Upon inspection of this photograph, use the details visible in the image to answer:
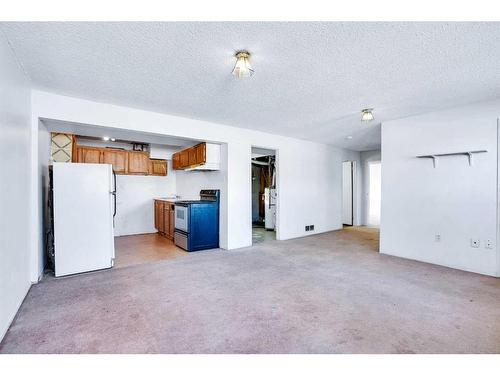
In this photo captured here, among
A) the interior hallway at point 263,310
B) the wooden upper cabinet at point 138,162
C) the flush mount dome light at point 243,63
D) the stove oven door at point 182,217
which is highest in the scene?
the flush mount dome light at point 243,63

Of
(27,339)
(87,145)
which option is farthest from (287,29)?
(87,145)

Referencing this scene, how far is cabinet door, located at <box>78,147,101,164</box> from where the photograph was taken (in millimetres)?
5306

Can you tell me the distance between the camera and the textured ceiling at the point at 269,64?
1.80m

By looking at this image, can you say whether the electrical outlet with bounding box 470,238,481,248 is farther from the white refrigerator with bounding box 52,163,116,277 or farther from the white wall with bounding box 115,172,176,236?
the white wall with bounding box 115,172,176,236

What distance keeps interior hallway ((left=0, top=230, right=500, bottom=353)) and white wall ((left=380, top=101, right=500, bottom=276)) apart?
1.25 ft

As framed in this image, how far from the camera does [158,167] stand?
6406 mm

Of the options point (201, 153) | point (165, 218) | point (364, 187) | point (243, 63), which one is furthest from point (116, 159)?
point (364, 187)

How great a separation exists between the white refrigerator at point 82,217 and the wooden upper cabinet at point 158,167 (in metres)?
2.85

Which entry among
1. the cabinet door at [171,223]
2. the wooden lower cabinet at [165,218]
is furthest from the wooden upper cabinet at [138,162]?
the cabinet door at [171,223]

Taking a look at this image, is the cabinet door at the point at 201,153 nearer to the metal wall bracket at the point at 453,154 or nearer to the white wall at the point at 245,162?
the white wall at the point at 245,162

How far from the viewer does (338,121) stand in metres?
4.26

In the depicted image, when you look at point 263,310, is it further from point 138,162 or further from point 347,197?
point 347,197

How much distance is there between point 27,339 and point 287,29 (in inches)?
116

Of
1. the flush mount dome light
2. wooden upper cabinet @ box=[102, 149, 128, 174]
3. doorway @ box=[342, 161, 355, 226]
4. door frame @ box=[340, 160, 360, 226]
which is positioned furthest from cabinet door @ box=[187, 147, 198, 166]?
doorway @ box=[342, 161, 355, 226]
